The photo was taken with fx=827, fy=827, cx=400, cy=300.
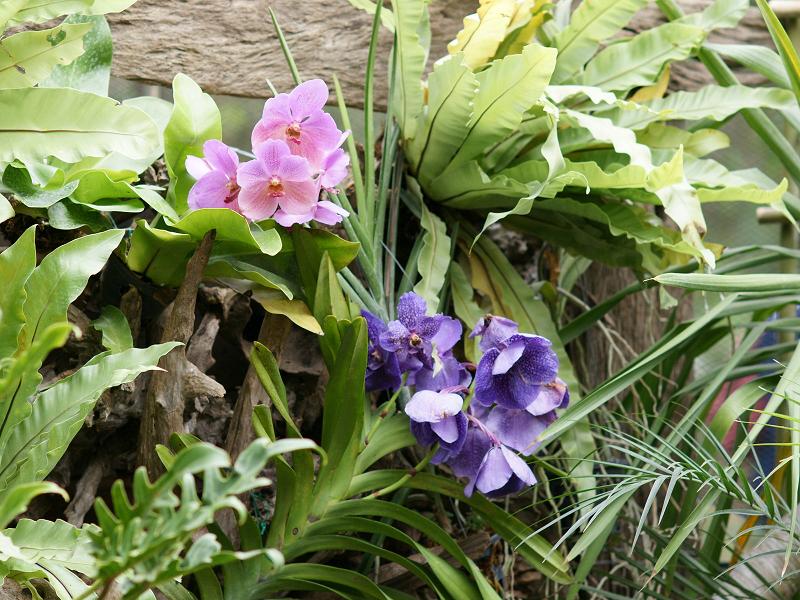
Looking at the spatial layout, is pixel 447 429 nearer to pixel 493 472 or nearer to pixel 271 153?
pixel 493 472

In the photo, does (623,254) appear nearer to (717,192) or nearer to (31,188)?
(717,192)

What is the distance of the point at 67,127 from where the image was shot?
3.05ft

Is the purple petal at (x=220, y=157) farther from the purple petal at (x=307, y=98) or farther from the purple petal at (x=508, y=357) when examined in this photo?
the purple petal at (x=508, y=357)

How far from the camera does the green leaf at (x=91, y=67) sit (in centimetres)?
104

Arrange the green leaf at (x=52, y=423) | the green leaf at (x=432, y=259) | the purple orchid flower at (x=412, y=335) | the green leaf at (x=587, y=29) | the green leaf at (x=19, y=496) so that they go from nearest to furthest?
1. the green leaf at (x=19, y=496)
2. the green leaf at (x=52, y=423)
3. the purple orchid flower at (x=412, y=335)
4. the green leaf at (x=432, y=259)
5. the green leaf at (x=587, y=29)

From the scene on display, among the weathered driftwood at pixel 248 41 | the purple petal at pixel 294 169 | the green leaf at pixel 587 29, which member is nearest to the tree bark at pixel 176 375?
the purple petal at pixel 294 169

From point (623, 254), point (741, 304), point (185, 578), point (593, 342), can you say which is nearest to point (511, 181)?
point (623, 254)

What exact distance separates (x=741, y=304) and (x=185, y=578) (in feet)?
2.96

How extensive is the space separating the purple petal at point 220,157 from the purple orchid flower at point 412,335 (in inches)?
10.3

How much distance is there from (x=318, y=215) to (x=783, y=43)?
694mm

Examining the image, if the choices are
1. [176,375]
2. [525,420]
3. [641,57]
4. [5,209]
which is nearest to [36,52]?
[5,209]

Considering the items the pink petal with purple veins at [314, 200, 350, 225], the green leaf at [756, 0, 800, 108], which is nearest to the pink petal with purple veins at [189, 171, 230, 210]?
the pink petal with purple veins at [314, 200, 350, 225]

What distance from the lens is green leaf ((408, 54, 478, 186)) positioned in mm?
1093

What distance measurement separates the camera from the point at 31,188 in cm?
93
